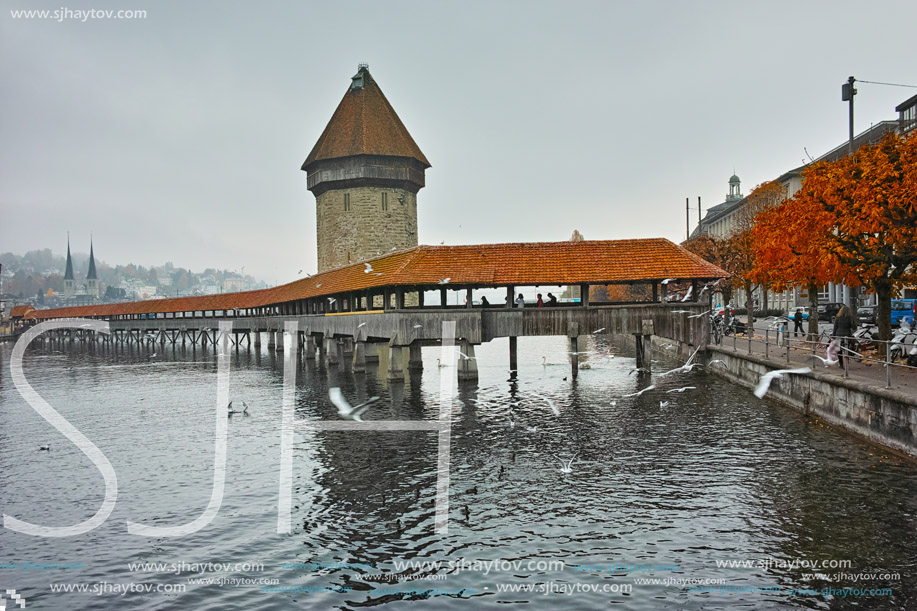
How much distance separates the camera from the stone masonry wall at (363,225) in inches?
1965

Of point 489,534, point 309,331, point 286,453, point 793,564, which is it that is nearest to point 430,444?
point 286,453

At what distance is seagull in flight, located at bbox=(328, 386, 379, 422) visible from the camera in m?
18.7

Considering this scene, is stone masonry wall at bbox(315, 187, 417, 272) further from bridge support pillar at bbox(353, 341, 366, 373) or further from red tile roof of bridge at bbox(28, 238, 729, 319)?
red tile roof of bridge at bbox(28, 238, 729, 319)

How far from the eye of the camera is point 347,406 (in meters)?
20.3

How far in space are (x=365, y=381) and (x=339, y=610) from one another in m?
19.7

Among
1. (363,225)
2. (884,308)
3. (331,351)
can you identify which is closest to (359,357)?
(331,351)

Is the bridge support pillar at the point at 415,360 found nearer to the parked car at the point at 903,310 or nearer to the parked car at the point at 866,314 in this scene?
the parked car at the point at 903,310

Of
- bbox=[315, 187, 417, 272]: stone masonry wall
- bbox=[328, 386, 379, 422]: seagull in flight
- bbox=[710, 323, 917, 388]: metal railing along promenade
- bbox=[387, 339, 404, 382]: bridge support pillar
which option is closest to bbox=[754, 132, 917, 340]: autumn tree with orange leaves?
bbox=[710, 323, 917, 388]: metal railing along promenade

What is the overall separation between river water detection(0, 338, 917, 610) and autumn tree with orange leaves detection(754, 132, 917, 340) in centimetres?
438

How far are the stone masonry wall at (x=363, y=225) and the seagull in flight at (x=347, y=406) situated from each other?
27.2 metres

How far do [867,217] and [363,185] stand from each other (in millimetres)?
38888

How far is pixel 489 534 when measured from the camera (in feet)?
29.8

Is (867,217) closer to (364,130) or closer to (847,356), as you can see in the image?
(847,356)

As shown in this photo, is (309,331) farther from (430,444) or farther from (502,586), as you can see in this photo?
(502,586)
